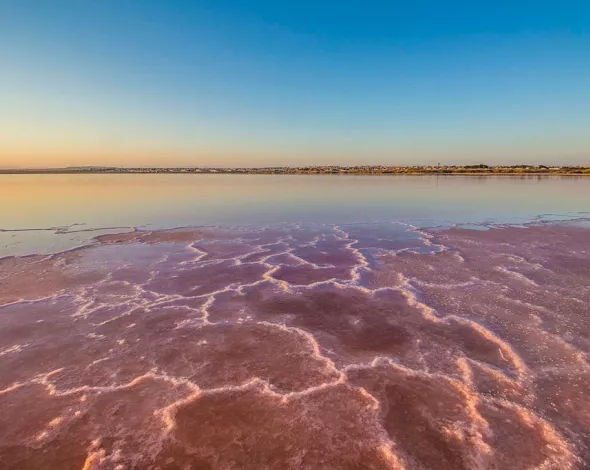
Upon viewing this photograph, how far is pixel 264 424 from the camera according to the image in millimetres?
5691

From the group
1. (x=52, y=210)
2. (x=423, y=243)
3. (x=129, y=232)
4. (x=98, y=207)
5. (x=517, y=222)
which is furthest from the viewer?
(x=98, y=207)

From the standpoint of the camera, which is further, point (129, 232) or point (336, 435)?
point (129, 232)

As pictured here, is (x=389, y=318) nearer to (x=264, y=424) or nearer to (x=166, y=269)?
(x=264, y=424)

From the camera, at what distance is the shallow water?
5.22 meters

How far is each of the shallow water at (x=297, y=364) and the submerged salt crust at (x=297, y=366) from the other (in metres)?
0.04

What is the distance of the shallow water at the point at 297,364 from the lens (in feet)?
17.1

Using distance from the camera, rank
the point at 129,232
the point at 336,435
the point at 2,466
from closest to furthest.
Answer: the point at 2,466 < the point at 336,435 < the point at 129,232

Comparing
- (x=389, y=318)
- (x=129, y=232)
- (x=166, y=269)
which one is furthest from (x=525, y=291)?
(x=129, y=232)

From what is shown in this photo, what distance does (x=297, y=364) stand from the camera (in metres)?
7.41

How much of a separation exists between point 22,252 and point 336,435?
1905cm

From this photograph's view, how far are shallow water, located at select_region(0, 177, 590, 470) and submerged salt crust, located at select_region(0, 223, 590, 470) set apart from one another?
Result: 4 cm

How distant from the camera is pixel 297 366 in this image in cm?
733

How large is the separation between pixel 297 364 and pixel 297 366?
0.08m

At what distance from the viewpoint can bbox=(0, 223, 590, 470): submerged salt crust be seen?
5211 mm
